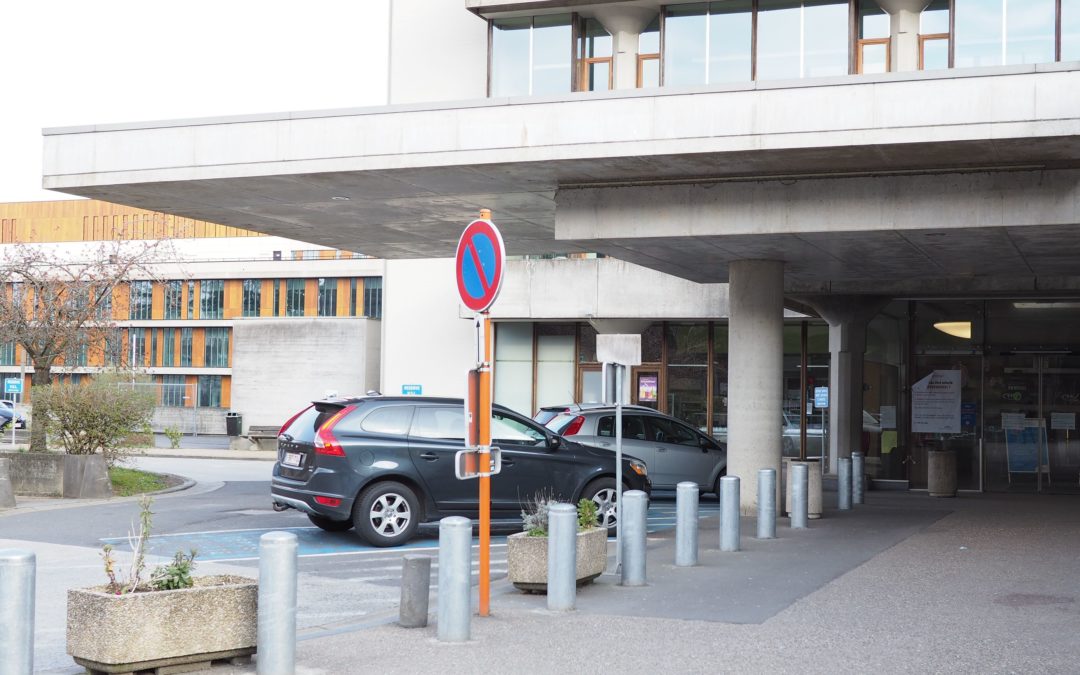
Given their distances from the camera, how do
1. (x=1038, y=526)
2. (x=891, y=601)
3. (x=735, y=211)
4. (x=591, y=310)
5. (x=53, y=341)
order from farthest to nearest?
(x=591, y=310) → (x=53, y=341) → (x=1038, y=526) → (x=735, y=211) → (x=891, y=601)

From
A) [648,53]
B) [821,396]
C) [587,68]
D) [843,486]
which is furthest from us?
[821,396]

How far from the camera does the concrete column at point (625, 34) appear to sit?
27.7m

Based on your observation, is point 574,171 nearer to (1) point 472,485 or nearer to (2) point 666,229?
(2) point 666,229

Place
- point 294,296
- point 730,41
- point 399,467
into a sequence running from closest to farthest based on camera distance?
point 399,467
point 730,41
point 294,296

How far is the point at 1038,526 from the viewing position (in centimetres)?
1656

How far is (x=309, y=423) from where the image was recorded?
14156 millimetres

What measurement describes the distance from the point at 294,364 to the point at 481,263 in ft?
156

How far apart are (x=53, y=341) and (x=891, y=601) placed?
16926mm

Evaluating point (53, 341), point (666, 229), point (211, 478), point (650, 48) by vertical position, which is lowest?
point (211, 478)

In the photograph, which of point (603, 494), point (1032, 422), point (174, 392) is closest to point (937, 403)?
point (1032, 422)

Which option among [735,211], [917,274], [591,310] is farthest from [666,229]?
[591,310]

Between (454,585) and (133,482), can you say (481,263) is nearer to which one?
(454,585)

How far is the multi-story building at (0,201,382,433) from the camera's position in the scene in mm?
55125

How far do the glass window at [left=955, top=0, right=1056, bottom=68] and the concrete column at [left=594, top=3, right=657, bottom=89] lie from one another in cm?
692
